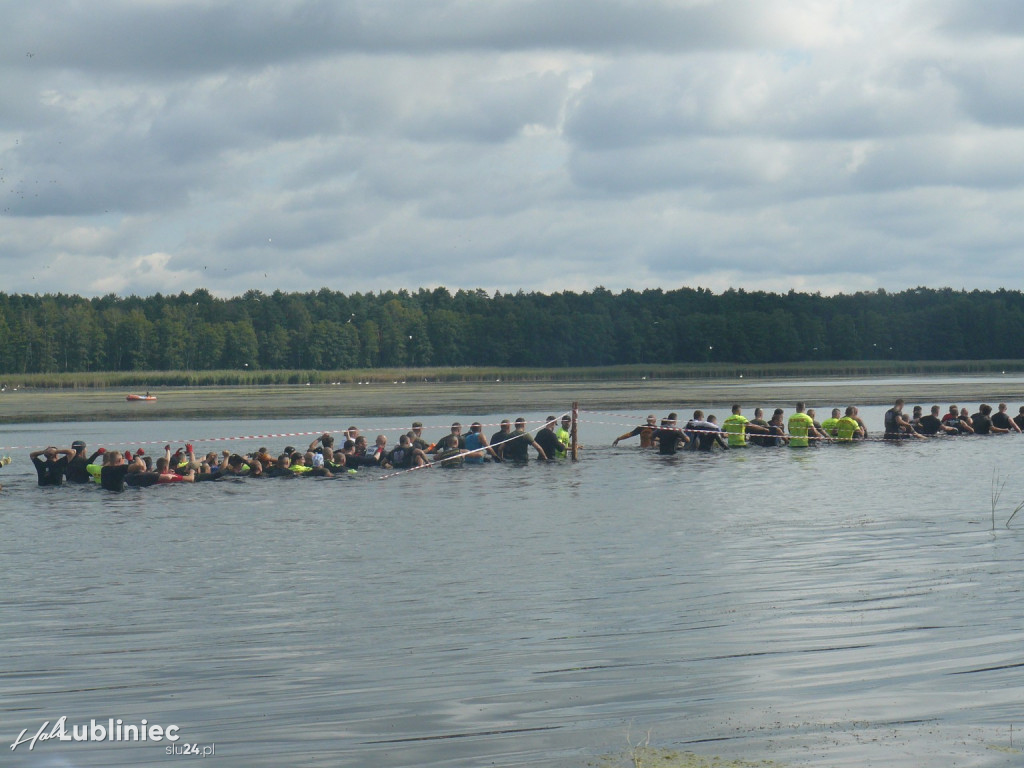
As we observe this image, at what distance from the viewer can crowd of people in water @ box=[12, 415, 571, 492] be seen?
25.8 meters

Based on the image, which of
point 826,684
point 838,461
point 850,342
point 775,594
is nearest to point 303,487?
point 838,461

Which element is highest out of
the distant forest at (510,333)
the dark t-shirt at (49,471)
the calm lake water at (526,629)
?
the distant forest at (510,333)

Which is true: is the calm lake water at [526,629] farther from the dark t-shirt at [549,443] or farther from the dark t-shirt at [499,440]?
the dark t-shirt at [549,443]

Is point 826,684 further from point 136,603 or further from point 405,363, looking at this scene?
point 405,363

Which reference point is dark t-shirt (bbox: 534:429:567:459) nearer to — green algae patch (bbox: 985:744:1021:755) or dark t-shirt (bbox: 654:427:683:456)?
dark t-shirt (bbox: 654:427:683:456)

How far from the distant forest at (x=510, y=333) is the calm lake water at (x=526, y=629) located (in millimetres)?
144655

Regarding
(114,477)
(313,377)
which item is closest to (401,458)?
(114,477)

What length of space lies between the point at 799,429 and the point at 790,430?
0.80 ft

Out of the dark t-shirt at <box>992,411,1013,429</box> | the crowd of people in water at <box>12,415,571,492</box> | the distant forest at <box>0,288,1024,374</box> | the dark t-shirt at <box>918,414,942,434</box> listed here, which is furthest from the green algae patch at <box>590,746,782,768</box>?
the distant forest at <box>0,288,1024,374</box>

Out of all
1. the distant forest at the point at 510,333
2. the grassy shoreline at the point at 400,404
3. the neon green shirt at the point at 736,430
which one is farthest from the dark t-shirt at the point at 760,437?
the distant forest at the point at 510,333

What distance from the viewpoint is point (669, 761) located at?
7012 mm

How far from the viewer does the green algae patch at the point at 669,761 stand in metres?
6.92

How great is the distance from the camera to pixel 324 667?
378 inches

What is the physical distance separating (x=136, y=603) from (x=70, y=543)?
5413 mm
